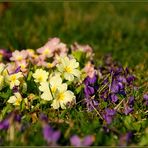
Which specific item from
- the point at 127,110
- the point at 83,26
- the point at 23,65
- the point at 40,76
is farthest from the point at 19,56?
the point at 83,26

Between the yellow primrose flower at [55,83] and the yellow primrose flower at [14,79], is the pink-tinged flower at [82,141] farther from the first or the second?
the yellow primrose flower at [14,79]

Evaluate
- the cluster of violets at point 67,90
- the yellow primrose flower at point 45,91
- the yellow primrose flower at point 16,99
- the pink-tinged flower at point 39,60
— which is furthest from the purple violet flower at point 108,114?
the pink-tinged flower at point 39,60

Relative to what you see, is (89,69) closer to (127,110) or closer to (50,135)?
(127,110)

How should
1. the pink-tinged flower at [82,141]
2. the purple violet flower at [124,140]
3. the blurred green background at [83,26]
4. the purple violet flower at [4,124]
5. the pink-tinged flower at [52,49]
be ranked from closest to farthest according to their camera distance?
the pink-tinged flower at [82,141] < the purple violet flower at [124,140] < the purple violet flower at [4,124] < the pink-tinged flower at [52,49] < the blurred green background at [83,26]

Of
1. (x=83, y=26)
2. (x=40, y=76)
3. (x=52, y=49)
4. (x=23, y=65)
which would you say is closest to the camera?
(x=40, y=76)

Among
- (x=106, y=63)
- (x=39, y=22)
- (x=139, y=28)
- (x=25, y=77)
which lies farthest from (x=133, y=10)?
(x=25, y=77)
